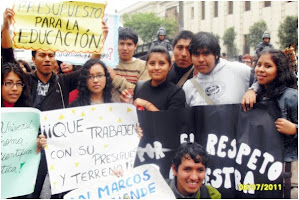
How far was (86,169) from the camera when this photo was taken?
11.4 ft

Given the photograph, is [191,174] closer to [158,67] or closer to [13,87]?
[158,67]

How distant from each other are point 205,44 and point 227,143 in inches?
32.5

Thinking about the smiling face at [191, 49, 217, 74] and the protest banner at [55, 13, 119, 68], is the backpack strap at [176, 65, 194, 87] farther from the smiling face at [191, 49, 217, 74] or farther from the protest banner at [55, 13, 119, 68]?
the protest banner at [55, 13, 119, 68]

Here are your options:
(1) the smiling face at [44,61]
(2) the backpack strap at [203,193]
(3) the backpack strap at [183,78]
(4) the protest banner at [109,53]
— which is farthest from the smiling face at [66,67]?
(2) the backpack strap at [203,193]

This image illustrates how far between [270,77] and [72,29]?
160cm

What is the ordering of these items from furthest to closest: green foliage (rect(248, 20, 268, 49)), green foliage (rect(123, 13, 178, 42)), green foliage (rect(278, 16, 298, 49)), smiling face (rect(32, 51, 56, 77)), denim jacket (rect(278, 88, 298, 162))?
1. green foliage (rect(123, 13, 178, 42))
2. green foliage (rect(248, 20, 268, 49))
3. green foliage (rect(278, 16, 298, 49))
4. smiling face (rect(32, 51, 56, 77))
5. denim jacket (rect(278, 88, 298, 162))

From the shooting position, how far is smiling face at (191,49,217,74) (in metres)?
3.63

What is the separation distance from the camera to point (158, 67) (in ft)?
12.0

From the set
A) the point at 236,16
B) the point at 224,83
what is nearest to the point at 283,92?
the point at 224,83

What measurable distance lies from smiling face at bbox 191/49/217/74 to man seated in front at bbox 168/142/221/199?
620 mm

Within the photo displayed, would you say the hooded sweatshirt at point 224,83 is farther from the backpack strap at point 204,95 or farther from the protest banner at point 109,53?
the protest banner at point 109,53

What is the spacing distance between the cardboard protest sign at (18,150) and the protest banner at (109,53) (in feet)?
2.06

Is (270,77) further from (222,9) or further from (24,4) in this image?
(222,9)

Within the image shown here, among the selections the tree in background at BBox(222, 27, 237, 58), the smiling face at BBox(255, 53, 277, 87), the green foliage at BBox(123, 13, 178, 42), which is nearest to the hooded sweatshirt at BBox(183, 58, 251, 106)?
the smiling face at BBox(255, 53, 277, 87)
